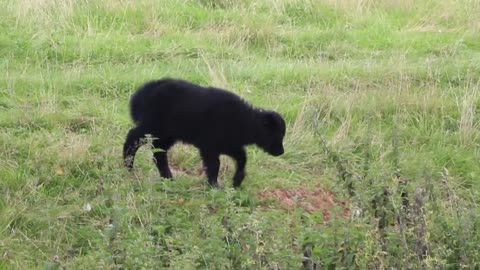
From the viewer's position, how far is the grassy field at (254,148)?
15.3 feet

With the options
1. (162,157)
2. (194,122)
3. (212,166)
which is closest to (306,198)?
(212,166)

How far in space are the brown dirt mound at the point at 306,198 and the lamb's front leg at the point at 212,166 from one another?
0.36m

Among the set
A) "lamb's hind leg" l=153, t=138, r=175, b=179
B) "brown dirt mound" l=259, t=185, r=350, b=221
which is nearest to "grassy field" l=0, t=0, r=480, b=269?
"brown dirt mound" l=259, t=185, r=350, b=221

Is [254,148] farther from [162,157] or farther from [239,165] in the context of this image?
[162,157]

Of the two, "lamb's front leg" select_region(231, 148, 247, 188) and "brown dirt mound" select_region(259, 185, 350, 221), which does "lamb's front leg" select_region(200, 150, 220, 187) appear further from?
"brown dirt mound" select_region(259, 185, 350, 221)

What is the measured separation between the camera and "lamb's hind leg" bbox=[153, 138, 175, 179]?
21.3ft

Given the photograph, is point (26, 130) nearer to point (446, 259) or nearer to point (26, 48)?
point (26, 48)

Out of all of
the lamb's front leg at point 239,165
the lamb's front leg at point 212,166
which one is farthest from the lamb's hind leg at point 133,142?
the lamb's front leg at point 239,165

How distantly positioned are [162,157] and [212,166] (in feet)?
1.23

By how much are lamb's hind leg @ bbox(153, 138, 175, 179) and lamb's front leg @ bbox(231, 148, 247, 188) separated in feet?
1.56

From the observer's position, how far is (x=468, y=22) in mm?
11148

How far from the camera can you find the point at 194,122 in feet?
21.4

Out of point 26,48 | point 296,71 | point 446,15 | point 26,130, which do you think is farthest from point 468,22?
point 26,130

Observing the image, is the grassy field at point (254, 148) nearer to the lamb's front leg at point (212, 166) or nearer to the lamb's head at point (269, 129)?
the lamb's front leg at point (212, 166)
